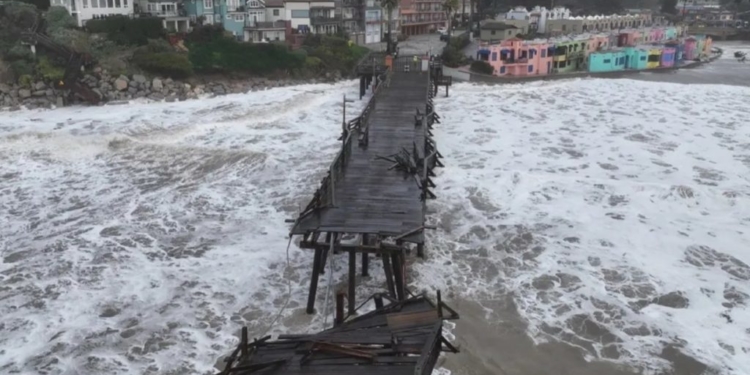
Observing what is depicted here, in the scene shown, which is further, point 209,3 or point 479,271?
point 209,3

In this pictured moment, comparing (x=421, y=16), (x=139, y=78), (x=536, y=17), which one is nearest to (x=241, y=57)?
(x=139, y=78)

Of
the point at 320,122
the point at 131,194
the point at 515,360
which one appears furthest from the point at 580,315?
the point at 320,122

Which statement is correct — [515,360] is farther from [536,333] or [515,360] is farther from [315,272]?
[315,272]

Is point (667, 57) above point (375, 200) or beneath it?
above

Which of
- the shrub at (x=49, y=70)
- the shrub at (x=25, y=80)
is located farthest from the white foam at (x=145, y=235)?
the shrub at (x=49, y=70)

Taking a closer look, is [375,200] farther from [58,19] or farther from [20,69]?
[58,19]

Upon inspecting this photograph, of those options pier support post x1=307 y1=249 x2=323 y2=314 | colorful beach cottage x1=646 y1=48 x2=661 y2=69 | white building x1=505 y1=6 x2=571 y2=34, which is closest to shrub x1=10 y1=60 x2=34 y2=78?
pier support post x1=307 y1=249 x2=323 y2=314

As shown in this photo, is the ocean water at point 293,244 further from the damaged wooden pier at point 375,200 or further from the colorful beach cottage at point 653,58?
the colorful beach cottage at point 653,58

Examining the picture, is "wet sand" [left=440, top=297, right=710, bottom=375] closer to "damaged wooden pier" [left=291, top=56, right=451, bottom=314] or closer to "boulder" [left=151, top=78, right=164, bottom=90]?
"damaged wooden pier" [left=291, top=56, right=451, bottom=314]
